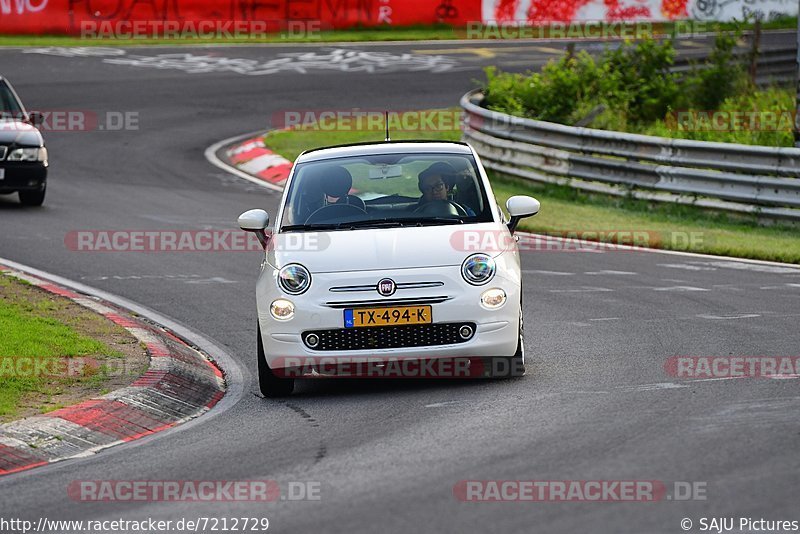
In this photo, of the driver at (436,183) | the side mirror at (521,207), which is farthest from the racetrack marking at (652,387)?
the driver at (436,183)

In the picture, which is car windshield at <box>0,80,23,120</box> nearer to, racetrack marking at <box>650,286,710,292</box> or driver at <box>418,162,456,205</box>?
racetrack marking at <box>650,286,710,292</box>

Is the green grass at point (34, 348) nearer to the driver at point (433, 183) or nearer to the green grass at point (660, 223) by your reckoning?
the driver at point (433, 183)

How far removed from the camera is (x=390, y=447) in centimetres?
734

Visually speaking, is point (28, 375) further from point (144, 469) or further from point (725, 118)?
point (725, 118)

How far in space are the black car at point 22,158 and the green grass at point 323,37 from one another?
16.6m

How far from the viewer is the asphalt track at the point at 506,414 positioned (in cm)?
612

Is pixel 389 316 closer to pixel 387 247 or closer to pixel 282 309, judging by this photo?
pixel 387 247

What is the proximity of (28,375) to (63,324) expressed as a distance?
187 centimetres

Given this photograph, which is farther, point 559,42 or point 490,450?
point 559,42

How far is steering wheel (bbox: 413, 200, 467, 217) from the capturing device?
31.7 ft

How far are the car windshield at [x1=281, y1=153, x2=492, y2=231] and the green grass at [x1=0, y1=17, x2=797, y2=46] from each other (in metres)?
26.0

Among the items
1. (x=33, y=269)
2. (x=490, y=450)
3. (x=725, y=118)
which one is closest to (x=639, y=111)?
(x=725, y=118)

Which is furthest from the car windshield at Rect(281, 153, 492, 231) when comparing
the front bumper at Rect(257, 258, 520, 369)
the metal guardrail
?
the metal guardrail

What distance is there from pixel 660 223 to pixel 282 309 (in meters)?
9.37
